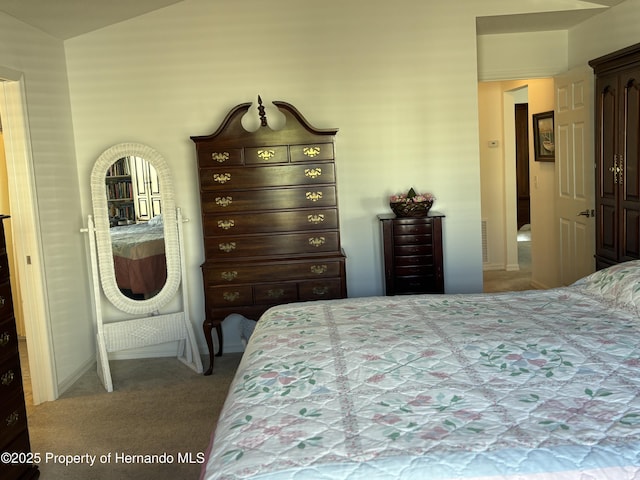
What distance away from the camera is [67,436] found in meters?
3.55

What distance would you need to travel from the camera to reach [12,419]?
2932 mm

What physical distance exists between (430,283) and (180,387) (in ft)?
6.21

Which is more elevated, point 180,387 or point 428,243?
point 428,243

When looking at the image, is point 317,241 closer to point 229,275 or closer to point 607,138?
point 229,275

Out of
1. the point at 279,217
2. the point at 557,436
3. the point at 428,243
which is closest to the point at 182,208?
the point at 279,217

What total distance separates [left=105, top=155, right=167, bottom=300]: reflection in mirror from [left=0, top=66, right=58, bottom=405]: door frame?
0.53 m

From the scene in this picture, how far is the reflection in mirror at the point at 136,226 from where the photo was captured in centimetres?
446

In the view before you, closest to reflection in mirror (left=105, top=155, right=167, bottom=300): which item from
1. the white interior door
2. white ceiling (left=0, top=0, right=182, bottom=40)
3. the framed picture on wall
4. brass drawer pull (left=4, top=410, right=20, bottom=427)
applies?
white ceiling (left=0, top=0, right=182, bottom=40)

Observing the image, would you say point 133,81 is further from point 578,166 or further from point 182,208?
point 578,166

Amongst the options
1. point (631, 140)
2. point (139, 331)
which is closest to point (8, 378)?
point (139, 331)

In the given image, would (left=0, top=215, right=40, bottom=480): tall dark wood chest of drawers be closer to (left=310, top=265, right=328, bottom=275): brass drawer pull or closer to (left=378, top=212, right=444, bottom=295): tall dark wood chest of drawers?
(left=310, top=265, right=328, bottom=275): brass drawer pull

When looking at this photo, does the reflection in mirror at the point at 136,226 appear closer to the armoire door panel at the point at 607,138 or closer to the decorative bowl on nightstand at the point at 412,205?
the decorative bowl on nightstand at the point at 412,205

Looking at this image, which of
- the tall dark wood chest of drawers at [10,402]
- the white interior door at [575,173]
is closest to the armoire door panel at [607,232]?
the white interior door at [575,173]

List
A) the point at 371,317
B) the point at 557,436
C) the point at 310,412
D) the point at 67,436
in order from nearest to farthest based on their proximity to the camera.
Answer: the point at 557,436 < the point at 310,412 < the point at 371,317 < the point at 67,436
